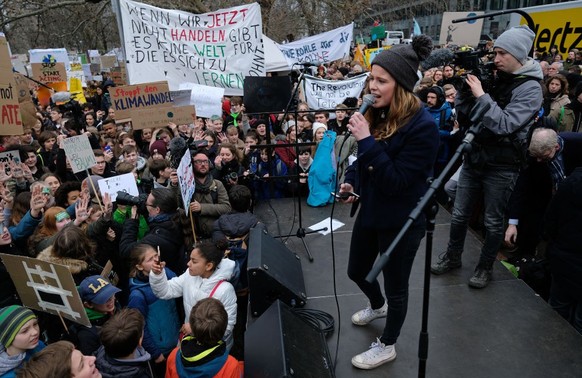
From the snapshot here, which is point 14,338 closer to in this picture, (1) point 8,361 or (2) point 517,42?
(1) point 8,361

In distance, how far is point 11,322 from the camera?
2.33 m

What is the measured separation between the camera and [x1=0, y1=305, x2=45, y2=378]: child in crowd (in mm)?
2299

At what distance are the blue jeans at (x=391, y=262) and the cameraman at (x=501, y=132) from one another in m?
0.99

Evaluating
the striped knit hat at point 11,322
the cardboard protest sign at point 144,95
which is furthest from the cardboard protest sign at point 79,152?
the striped knit hat at point 11,322

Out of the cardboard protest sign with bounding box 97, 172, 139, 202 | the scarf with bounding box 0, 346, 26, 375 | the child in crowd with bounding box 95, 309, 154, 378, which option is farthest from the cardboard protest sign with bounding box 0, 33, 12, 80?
the child in crowd with bounding box 95, 309, 154, 378

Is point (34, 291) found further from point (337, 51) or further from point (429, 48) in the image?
point (337, 51)

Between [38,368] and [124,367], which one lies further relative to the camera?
[124,367]

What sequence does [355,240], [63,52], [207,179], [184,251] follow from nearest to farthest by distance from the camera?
[355,240], [184,251], [207,179], [63,52]

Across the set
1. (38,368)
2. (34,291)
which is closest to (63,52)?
(34,291)

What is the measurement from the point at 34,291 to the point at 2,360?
23.3 inches

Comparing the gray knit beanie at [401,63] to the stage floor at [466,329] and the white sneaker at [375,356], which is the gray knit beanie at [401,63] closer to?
the white sneaker at [375,356]

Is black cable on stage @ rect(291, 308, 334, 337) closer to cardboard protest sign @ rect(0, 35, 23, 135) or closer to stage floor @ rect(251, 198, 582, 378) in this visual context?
stage floor @ rect(251, 198, 582, 378)

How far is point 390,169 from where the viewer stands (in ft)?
7.00

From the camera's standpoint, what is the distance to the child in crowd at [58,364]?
6.61 ft
